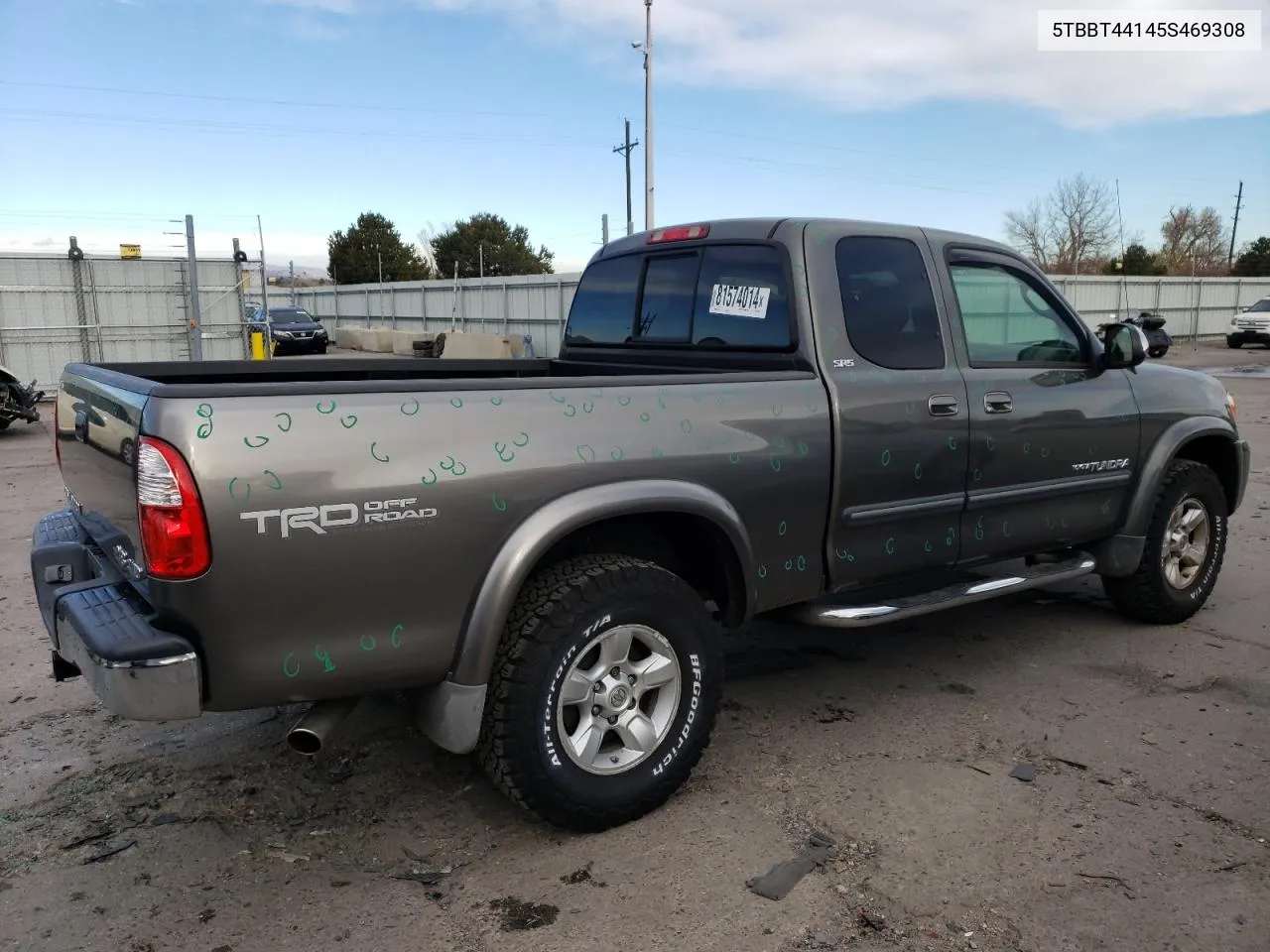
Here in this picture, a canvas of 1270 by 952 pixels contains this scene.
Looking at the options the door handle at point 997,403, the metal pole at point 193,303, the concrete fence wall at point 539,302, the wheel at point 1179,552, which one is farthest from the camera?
the concrete fence wall at point 539,302

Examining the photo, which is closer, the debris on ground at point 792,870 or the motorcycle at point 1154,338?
the debris on ground at point 792,870

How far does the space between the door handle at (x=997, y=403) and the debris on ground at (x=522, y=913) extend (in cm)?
257

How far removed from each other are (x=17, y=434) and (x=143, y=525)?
12.8m

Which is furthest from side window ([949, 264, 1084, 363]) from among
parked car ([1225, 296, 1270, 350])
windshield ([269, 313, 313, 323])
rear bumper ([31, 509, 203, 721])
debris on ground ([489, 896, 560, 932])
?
parked car ([1225, 296, 1270, 350])

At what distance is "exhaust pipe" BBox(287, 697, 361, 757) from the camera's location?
2770mm

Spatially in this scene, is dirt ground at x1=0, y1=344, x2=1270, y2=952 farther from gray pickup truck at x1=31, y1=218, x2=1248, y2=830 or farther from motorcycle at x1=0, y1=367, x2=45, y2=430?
motorcycle at x1=0, y1=367, x2=45, y2=430

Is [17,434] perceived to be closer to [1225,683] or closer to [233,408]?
[233,408]

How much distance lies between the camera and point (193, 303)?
1741 cm

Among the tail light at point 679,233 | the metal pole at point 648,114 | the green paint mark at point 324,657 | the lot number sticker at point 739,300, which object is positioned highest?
the metal pole at point 648,114

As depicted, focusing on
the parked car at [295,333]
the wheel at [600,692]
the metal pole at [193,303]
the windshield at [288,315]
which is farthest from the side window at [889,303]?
the windshield at [288,315]

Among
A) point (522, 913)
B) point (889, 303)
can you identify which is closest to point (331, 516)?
point (522, 913)

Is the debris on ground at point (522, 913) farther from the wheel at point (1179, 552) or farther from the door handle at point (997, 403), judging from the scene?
the wheel at point (1179, 552)

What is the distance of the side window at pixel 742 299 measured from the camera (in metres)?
3.75

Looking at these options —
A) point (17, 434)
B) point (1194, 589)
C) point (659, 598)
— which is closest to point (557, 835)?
point (659, 598)
